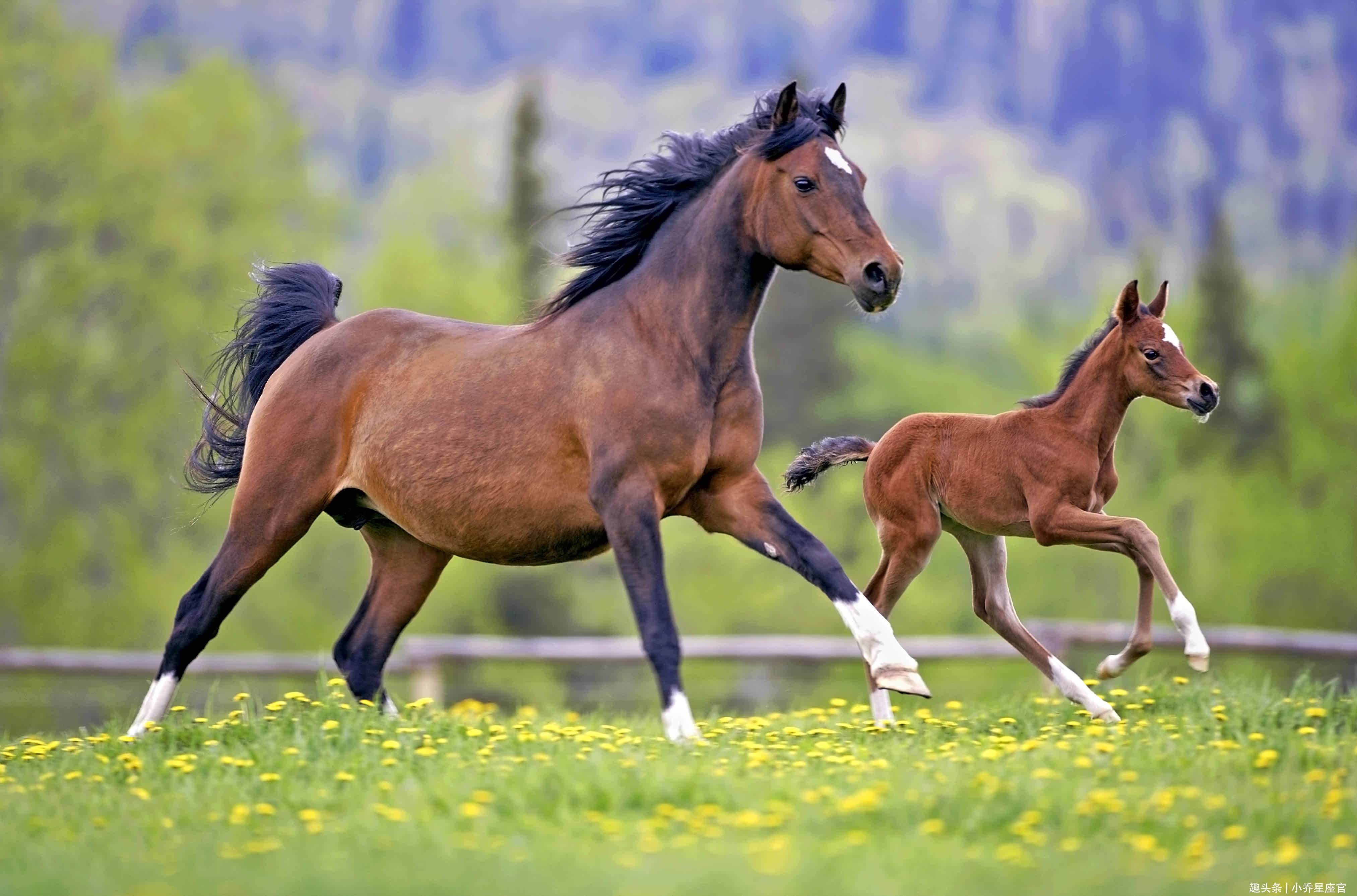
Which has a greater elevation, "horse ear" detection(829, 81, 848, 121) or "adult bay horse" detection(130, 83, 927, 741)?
"horse ear" detection(829, 81, 848, 121)

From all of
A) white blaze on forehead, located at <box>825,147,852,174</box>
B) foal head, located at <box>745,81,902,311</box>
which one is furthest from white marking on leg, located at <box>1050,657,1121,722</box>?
white blaze on forehead, located at <box>825,147,852,174</box>

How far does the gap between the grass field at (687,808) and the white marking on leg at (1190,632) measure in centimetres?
28

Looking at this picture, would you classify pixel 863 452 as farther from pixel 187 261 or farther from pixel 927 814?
pixel 187 261

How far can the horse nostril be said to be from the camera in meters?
5.91

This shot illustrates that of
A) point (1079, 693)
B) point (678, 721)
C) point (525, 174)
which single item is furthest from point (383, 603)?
point (525, 174)

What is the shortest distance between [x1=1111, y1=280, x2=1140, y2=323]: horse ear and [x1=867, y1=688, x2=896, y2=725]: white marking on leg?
210 centimetres

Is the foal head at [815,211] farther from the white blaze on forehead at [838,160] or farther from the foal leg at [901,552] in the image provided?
the foal leg at [901,552]

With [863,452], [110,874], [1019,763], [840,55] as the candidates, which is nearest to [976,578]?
[863,452]

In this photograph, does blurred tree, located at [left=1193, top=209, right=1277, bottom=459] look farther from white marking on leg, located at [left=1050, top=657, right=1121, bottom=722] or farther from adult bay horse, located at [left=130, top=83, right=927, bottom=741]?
adult bay horse, located at [left=130, top=83, right=927, bottom=741]

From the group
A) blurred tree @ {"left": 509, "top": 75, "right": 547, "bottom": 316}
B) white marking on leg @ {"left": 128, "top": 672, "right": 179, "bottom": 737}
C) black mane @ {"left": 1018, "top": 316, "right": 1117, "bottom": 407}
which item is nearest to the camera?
white marking on leg @ {"left": 128, "top": 672, "right": 179, "bottom": 737}

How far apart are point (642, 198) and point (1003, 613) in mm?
2596

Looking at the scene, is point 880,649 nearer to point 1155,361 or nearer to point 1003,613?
point 1003,613

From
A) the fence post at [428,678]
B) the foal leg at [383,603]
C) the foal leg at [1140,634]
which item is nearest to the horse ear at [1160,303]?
the foal leg at [1140,634]

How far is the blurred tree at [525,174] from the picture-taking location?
40.5 metres
